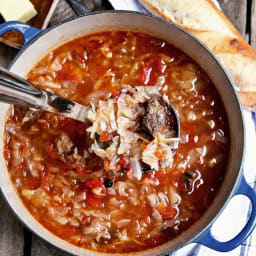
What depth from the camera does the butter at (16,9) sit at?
363cm

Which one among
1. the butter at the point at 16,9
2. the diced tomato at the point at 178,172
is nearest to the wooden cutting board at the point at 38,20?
the butter at the point at 16,9

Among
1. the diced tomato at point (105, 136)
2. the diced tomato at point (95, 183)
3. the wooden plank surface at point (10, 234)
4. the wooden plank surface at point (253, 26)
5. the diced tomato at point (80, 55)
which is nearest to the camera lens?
the diced tomato at point (105, 136)

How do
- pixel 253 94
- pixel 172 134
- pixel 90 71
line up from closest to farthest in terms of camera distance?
pixel 172 134 < pixel 90 71 < pixel 253 94

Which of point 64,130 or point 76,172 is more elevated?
point 64,130

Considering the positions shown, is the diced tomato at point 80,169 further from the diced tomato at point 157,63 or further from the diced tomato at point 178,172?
the diced tomato at point 157,63

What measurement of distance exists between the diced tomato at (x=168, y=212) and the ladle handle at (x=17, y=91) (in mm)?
1375

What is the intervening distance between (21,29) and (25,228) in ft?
5.88

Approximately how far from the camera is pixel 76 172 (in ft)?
10.8

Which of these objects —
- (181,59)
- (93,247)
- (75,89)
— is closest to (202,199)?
(93,247)

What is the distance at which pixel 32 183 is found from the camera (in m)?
3.31

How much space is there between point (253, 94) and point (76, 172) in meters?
1.79

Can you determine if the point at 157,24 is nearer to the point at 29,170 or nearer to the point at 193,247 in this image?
the point at 29,170

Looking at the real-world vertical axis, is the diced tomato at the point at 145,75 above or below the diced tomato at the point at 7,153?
above

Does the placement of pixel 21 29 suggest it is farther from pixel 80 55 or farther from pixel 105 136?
pixel 105 136
